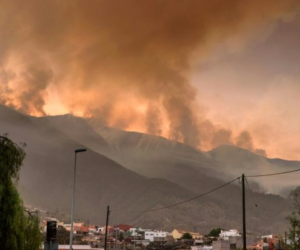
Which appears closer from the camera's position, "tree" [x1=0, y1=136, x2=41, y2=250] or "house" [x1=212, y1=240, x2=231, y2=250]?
"tree" [x1=0, y1=136, x2=41, y2=250]

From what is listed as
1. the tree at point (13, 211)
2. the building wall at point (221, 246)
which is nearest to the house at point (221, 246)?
the building wall at point (221, 246)

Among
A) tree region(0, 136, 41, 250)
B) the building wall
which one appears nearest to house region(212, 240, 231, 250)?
the building wall

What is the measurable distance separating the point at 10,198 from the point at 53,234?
6865 millimetres

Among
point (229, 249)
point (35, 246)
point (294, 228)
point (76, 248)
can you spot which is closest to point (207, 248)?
point (229, 249)

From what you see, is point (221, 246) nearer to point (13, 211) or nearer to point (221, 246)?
point (221, 246)

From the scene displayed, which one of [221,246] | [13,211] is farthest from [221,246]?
[13,211]

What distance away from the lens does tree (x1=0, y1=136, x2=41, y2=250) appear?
81.6 feet

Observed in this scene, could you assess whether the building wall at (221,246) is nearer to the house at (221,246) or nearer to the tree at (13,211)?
the house at (221,246)

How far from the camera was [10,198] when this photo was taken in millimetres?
25625

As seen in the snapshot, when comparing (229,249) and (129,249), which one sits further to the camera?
(129,249)

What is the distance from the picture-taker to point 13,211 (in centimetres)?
2542

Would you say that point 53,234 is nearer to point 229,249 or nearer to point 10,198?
point 10,198

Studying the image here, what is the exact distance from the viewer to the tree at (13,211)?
24.9 meters

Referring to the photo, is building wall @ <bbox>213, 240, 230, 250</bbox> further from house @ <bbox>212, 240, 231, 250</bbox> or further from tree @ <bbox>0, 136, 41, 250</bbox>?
tree @ <bbox>0, 136, 41, 250</bbox>
